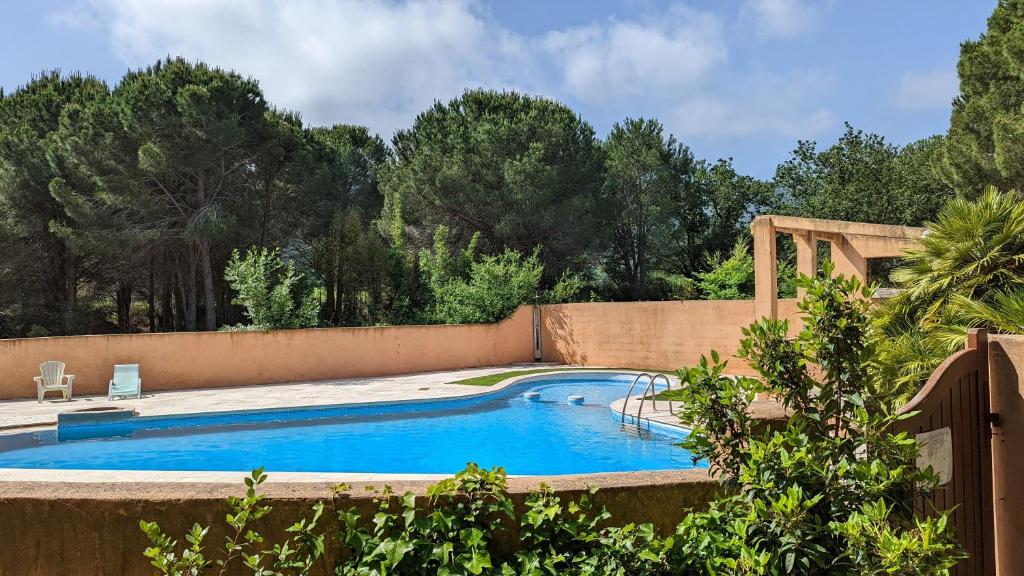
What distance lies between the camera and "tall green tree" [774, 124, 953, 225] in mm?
22859

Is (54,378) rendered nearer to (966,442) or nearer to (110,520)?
(110,520)

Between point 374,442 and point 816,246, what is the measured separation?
9.29 m

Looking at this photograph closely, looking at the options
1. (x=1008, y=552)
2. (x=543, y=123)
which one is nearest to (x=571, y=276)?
(x=543, y=123)

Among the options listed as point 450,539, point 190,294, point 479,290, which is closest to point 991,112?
point 479,290

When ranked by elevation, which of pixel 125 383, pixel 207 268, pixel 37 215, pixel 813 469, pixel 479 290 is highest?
pixel 37 215

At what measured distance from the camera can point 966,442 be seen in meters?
3.38

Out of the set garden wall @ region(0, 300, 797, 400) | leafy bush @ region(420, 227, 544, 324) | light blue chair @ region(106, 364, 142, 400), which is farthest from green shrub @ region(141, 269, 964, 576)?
leafy bush @ region(420, 227, 544, 324)

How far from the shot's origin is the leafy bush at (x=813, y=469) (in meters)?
2.14

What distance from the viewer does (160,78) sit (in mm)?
19406

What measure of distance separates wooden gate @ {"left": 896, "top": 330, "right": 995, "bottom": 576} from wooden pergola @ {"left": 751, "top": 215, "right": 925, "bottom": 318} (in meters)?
7.63

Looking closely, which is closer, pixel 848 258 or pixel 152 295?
pixel 848 258

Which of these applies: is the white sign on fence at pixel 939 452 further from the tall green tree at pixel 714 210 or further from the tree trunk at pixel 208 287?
the tall green tree at pixel 714 210

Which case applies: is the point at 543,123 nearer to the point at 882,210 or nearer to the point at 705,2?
the point at 705,2

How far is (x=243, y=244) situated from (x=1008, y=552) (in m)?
21.3
